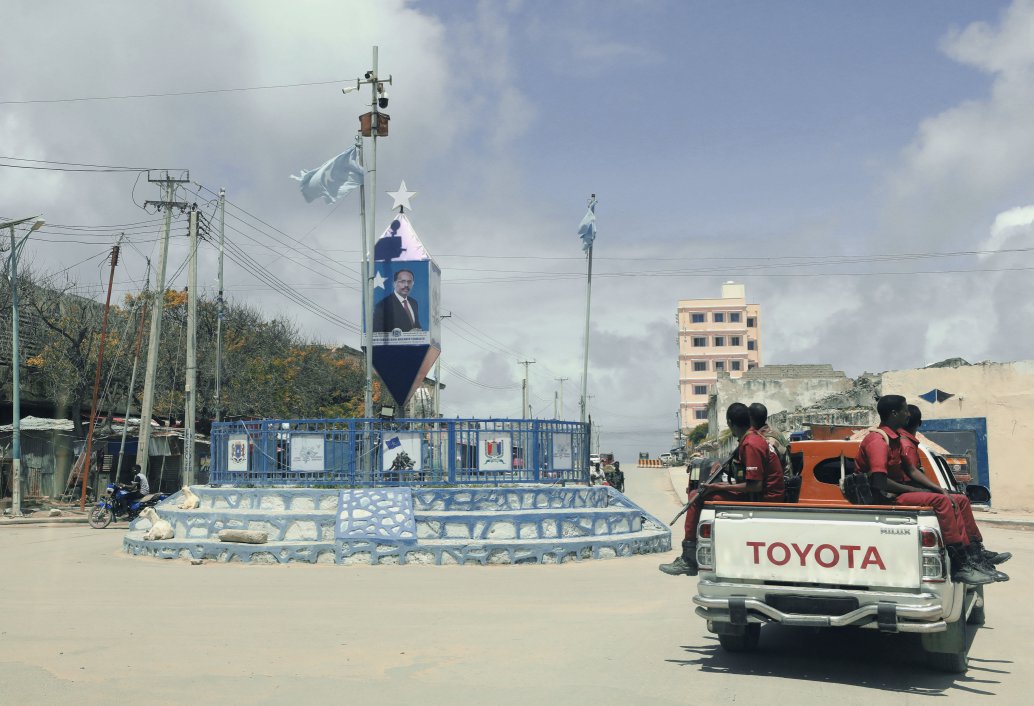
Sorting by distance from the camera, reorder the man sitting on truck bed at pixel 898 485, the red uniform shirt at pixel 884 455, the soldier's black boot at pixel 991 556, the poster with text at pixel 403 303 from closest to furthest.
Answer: the man sitting on truck bed at pixel 898 485, the red uniform shirt at pixel 884 455, the soldier's black boot at pixel 991 556, the poster with text at pixel 403 303

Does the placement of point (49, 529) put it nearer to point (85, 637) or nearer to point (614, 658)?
point (85, 637)

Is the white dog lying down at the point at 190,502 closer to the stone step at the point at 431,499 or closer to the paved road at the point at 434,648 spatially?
the stone step at the point at 431,499

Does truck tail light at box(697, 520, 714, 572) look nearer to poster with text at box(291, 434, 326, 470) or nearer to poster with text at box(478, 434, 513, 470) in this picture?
poster with text at box(478, 434, 513, 470)

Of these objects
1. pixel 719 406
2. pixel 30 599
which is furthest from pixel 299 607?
pixel 719 406

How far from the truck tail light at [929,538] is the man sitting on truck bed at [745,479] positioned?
1.27 metres

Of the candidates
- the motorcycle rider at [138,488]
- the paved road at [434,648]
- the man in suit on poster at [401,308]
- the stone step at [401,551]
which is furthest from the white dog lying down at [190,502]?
the motorcycle rider at [138,488]

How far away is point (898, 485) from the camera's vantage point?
709 cm

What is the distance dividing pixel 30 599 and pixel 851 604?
9316 millimetres

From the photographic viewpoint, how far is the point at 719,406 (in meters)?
67.7

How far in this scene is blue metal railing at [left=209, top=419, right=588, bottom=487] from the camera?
1650 centimetres

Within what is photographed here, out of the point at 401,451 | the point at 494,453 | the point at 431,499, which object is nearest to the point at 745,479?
the point at 431,499

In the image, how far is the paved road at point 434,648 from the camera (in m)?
6.56

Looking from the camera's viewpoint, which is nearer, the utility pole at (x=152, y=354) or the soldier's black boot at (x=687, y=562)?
the soldier's black boot at (x=687, y=562)

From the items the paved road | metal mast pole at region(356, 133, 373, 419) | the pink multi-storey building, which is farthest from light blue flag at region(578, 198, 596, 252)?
the pink multi-storey building
